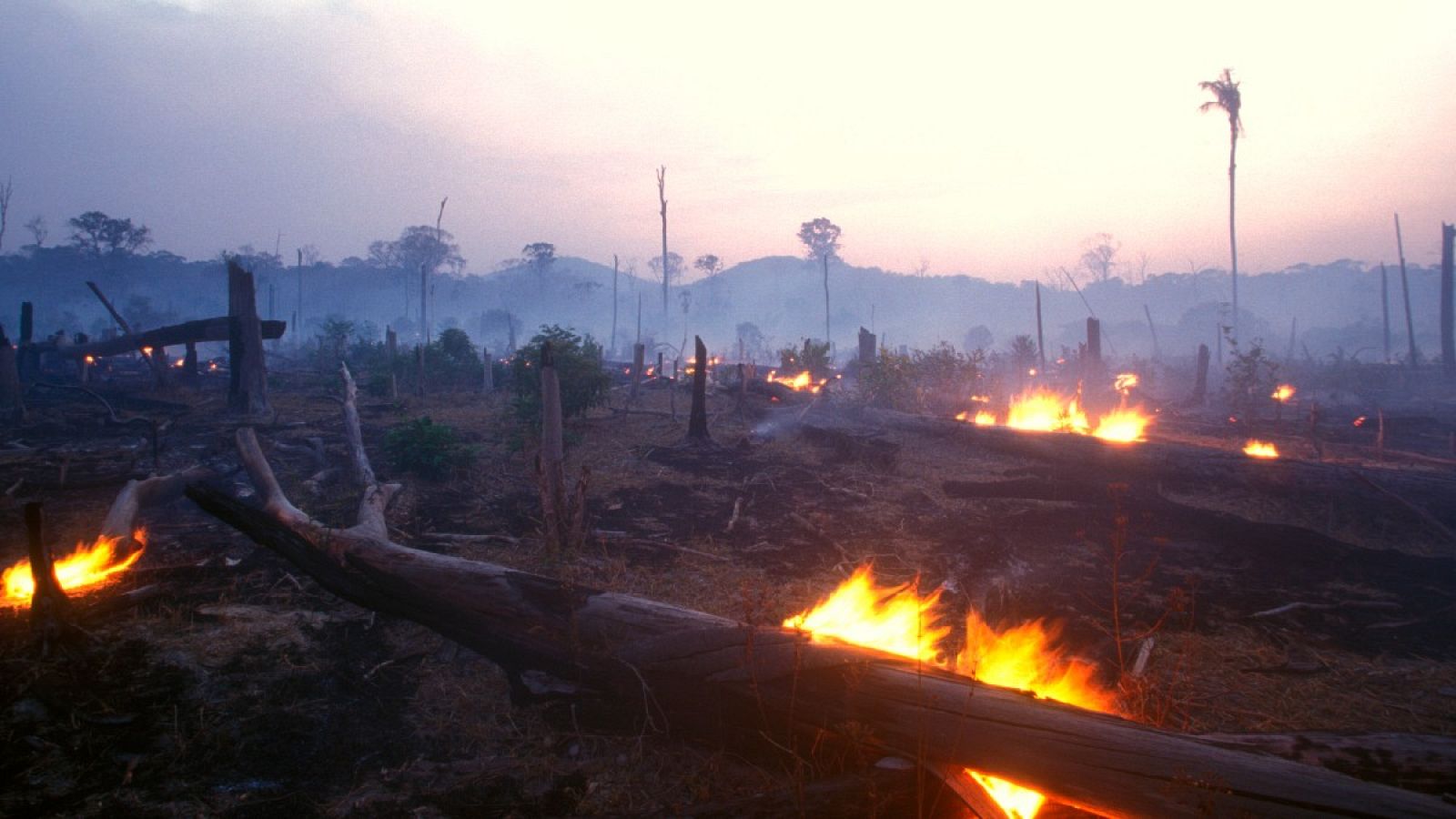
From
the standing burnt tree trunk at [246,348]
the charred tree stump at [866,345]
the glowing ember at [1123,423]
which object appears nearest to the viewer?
the glowing ember at [1123,423]

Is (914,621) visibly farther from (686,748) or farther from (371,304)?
(371,304)

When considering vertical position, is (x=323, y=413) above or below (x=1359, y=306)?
below

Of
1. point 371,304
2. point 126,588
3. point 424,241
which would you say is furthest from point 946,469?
point 371,304

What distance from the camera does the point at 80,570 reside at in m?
5.47

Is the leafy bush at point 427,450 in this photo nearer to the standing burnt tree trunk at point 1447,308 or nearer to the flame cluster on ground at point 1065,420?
the flame cluster on ground at point 1065,420

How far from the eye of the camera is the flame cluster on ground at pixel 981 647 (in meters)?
3.26

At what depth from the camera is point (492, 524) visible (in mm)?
8281

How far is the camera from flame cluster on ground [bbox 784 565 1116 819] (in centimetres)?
326

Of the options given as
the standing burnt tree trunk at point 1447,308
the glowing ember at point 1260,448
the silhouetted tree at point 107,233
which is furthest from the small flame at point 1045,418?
the silhouetted tree at point 107,233

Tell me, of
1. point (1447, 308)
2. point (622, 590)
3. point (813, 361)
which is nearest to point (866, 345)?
point (813, 361)

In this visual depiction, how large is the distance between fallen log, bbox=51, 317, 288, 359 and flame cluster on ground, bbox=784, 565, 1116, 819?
17.3 meters

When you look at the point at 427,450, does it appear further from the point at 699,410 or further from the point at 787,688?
the point at 787,688

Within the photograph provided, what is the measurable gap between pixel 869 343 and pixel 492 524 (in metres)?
19.3

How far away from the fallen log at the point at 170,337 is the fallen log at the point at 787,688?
1432 cm
